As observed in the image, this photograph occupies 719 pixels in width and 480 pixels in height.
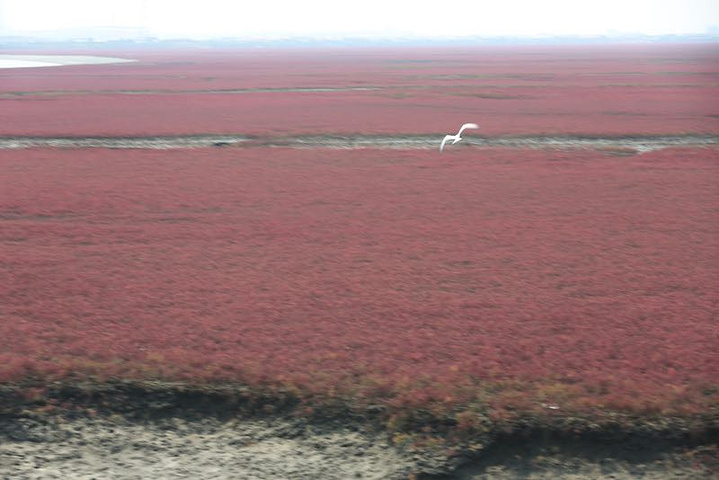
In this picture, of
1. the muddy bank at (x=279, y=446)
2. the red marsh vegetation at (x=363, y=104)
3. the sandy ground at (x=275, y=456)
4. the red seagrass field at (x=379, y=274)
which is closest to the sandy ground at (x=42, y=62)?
the red marsh vegetation at (x=363, y=104)

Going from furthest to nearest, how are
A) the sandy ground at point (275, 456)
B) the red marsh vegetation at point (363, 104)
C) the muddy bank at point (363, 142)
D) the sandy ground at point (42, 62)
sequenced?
1. the sandy ground at point (42, 62)
2. the red marsh vegetation at point (363, 104)
3. the muddy bank at point (363, 142)
4. the sandy ground at point (275, 456)

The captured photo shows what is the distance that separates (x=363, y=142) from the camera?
68.9ft

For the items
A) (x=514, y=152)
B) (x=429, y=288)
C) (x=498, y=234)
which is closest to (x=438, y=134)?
(x=514, y=152)

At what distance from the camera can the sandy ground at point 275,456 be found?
516 centimetres

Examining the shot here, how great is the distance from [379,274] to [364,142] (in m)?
12.0

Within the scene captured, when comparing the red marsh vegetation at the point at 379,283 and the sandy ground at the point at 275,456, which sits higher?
the red marsh vegetation at the point at 379,283

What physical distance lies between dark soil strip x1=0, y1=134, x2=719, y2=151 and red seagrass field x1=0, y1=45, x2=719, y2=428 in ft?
2.75

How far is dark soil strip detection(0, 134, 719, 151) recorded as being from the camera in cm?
2023

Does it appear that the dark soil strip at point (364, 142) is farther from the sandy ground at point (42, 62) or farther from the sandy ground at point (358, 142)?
the sandy ground at point (42, 62)

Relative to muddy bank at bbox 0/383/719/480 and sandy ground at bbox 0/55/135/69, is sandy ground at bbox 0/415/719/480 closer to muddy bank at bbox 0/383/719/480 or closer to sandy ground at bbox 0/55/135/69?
muddy bank at bbox 0/383/719/480

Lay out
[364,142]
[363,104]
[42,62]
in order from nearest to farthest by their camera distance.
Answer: [364,142] < [363,104] < [42,62]

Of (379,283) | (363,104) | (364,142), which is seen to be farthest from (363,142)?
(379,283)

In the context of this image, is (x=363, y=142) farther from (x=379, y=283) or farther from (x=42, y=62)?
(x=42, y=62)

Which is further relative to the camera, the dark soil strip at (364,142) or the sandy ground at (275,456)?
the dark soil strip at (364,142)
